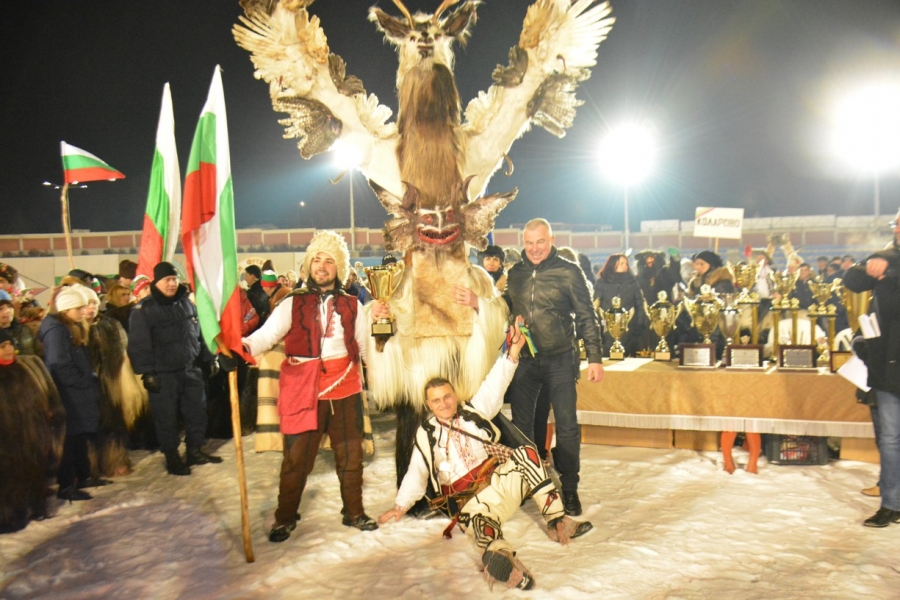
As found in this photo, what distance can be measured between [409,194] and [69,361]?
273 cm

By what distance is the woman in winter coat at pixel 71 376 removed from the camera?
14.0ft

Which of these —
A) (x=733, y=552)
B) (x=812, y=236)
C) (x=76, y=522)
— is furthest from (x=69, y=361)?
(x=812, y=236)

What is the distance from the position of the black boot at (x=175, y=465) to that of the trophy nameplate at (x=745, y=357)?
4.23 m

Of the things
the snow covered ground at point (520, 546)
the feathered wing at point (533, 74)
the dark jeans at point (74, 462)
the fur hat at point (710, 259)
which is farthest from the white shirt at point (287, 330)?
the fur hat at point (710, 259)

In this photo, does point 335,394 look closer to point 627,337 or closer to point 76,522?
point 76,522

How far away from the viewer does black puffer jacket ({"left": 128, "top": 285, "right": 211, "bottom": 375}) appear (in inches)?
183

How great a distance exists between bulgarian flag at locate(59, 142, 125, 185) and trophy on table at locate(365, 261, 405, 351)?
4.57 meters

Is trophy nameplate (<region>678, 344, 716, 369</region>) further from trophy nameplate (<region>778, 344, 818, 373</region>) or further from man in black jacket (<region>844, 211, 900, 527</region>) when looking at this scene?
man in black jacket (<region>844, 211, 900, 527</region>)

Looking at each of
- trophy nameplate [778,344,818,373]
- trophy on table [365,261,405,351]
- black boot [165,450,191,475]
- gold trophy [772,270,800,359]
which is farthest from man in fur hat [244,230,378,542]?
gold trophy [772,270,800,359]

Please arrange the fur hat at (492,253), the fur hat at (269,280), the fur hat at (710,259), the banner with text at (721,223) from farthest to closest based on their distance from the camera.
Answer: the banner with text at (721,223) < the fur hat at (269,280) < the fur hat at (710,259) < the fur hat at (492,253)

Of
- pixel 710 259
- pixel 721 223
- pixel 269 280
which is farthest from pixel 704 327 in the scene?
pixel 269 280

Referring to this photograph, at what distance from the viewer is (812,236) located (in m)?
24.4

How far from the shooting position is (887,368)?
342cm

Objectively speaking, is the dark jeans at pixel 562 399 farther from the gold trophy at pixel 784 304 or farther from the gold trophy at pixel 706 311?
the gold trophy at pixel 784 304
